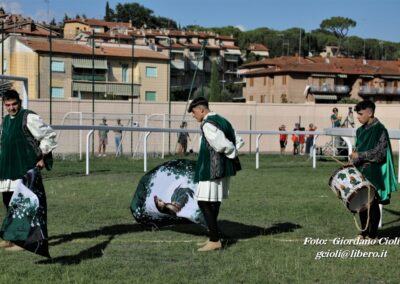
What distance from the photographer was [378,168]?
809 cm

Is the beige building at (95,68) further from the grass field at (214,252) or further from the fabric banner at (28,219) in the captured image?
the fabric banner at (28,219)

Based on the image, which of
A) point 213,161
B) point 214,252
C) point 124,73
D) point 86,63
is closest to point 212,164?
point 213,161

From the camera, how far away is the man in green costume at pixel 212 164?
299 inches

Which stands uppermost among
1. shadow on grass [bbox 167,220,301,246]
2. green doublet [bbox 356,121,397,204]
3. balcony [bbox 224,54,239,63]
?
balcony [bbox 224,54,239,63]

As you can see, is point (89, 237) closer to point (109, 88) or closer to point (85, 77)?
point (85, 77)

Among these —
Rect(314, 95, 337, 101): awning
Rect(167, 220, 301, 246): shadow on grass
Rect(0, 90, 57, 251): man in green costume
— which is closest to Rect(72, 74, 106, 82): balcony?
Rect(314, 95, 337, 101): awning

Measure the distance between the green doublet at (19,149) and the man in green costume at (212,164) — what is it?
1.87 meters

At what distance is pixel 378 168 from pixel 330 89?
93.0m

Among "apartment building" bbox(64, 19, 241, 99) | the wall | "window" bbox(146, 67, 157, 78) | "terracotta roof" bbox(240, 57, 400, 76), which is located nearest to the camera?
the wall

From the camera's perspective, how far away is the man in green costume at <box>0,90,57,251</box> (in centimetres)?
741

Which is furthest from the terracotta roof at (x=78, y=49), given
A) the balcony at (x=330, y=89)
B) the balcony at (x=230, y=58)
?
the balcony at (x=230, y=58)

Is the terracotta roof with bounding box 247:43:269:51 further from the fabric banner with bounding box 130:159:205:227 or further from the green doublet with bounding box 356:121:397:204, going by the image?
the green doublet with bounding box 356:121:397:204

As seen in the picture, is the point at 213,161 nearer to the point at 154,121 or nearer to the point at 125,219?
the point at 125,219

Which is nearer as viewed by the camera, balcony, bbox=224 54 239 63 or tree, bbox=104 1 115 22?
balcony, bbox=224 54 239 63
